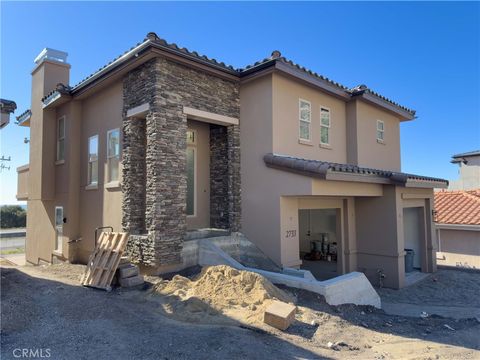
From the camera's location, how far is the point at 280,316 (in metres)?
5.89

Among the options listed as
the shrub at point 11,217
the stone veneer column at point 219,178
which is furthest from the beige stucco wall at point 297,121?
the shrub at point 11,217

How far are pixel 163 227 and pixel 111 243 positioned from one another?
153 cm

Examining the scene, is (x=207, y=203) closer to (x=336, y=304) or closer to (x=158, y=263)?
(x=158, y=263)

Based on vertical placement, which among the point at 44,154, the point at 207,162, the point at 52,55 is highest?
the point at 52,55

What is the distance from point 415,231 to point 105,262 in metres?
13.1

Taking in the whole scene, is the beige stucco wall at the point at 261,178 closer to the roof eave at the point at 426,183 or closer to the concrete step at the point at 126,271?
the concrete step at the point at 126,271

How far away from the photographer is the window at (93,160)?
11.8 m

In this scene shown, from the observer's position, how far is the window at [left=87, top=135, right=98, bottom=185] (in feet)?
38.7

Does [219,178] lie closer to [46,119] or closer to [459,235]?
[46,119]

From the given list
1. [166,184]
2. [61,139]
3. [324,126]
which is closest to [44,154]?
[61,139]

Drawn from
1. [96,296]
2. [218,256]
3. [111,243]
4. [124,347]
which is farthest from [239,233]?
[124,347]

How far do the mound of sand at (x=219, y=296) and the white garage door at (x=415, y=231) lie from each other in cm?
979

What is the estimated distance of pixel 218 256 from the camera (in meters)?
9.27

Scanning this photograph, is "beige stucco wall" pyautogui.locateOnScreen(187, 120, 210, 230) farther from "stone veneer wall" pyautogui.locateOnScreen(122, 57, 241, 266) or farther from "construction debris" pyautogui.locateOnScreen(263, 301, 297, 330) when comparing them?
"construction debris" pyautogui.locateOnScreen(263, 301, 297, 330)
